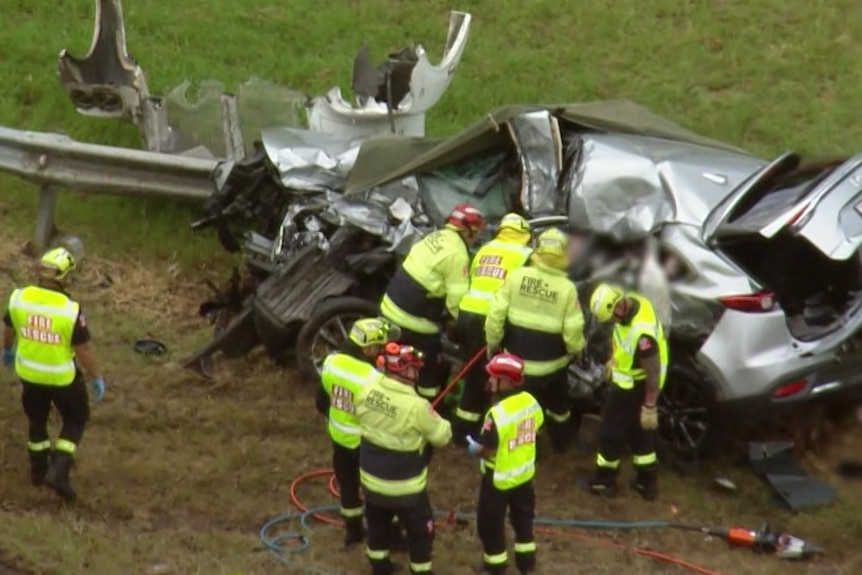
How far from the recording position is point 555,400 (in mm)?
10516

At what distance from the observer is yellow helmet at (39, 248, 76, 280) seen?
953 cm

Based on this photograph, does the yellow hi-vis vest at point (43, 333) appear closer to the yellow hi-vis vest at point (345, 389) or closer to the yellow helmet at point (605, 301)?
the yellow hi-vis vest at point (345, 389)

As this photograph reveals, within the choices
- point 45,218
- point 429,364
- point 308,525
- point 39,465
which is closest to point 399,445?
point 308,525

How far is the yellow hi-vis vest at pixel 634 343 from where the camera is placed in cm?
988

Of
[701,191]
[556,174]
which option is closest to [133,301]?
[556,174]

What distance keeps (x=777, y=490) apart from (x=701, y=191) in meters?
2.06

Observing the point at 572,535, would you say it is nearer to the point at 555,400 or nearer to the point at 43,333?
the point at 555,400

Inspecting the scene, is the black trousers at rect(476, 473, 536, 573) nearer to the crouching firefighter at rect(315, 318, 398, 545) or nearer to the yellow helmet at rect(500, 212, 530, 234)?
the crouching firefighter at rect(315, 318, 398, 545)

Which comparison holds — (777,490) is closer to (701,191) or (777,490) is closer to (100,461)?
(701,191)

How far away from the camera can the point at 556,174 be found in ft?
Answer: 36.2

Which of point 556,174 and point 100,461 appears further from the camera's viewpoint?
point 556,174

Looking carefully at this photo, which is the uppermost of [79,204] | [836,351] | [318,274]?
[836,351]

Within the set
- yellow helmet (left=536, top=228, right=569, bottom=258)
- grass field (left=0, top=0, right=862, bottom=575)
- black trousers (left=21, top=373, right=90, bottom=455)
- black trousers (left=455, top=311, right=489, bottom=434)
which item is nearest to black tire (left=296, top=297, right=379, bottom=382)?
grass field (left=0, top=0, right=862, bottom=575)

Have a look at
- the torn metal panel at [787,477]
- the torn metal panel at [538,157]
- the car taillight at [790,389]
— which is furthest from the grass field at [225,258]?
the torn metal panel at [538,157]
